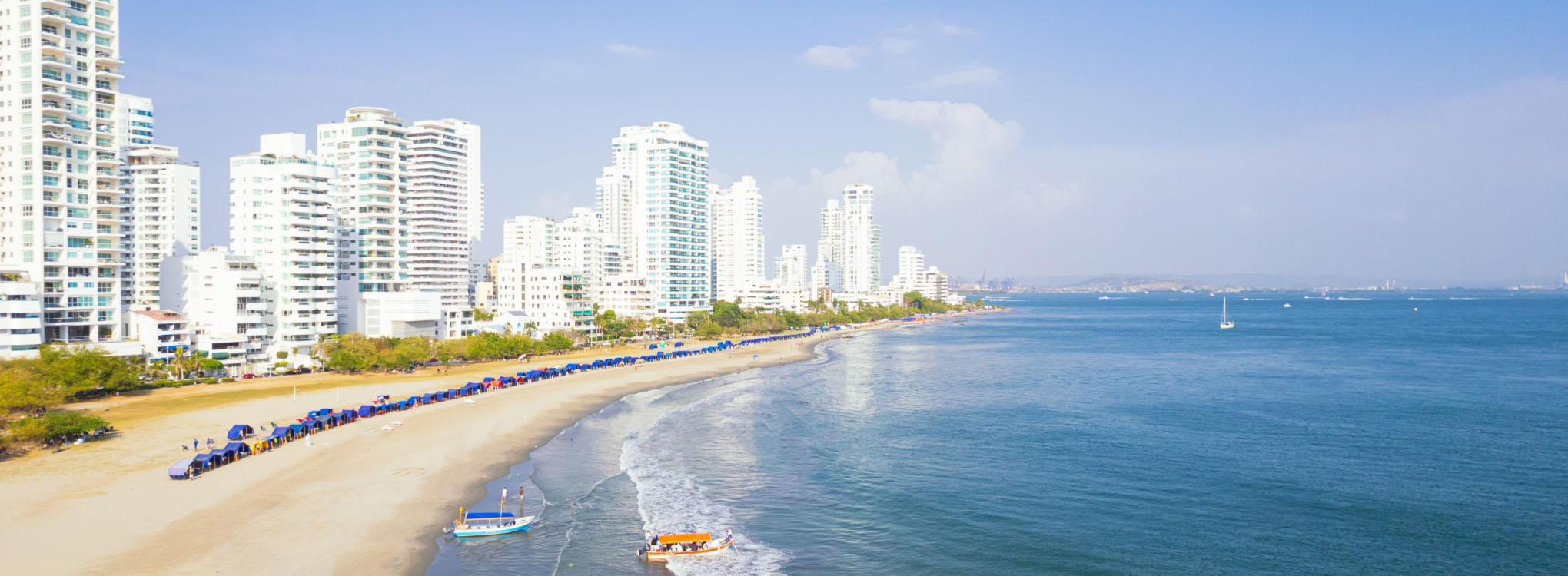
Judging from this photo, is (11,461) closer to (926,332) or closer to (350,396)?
(350,396)

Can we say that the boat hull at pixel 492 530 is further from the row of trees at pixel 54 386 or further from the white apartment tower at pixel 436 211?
the white apartment tower at pixel 436 211

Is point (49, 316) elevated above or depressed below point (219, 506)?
above

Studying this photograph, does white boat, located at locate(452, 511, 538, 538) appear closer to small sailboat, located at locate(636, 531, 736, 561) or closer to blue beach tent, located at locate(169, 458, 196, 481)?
small sailboat, located at locate(636, 531, 736, 561)

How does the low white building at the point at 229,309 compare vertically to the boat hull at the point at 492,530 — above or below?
above

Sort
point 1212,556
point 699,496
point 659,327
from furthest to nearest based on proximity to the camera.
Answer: point 659,327, point 699,496, point 1212,556

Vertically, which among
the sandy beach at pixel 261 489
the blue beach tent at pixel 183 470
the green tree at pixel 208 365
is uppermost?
the green tree at pixel 208 365

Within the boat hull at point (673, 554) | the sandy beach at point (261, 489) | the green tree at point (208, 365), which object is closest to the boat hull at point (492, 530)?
the sandy beach at point (261, 489)

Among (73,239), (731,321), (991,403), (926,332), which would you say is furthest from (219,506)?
(926,332)
